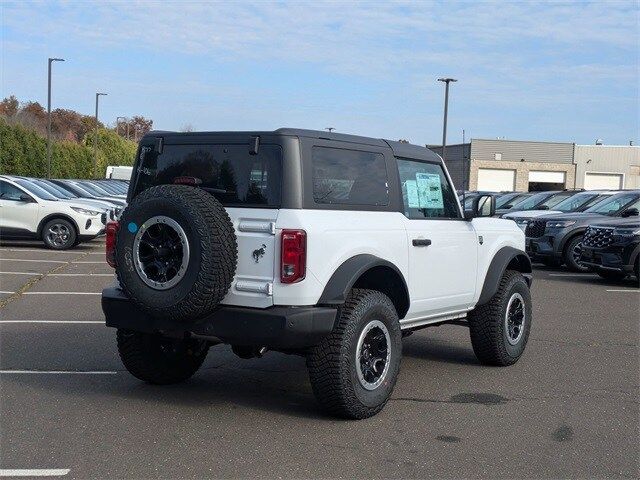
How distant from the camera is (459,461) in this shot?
539 cm

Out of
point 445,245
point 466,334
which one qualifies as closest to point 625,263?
point 466,334

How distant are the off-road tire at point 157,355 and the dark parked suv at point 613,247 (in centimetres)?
987

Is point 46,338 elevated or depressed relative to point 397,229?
depressed

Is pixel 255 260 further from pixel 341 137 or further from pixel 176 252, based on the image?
pixel 341 137

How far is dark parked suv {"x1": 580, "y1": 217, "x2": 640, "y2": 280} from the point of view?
14977 millimetres

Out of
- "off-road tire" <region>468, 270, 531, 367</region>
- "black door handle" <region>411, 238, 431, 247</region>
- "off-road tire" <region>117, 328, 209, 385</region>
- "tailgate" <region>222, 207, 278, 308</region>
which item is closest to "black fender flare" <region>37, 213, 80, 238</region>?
"off-road tire" <region>117, 328, 209, 385</region>

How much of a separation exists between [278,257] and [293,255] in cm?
11

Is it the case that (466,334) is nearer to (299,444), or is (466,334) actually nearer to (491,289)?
(491,289)

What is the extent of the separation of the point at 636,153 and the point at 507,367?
2429 inches

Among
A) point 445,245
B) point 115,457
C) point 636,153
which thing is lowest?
point 115,457

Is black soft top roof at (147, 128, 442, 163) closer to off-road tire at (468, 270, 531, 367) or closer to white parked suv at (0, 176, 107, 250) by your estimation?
off-road tire at (468, 270, 531, 367)

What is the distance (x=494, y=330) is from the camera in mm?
8039

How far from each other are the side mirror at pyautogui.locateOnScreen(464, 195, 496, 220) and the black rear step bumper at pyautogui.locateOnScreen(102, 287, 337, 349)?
8.02ft

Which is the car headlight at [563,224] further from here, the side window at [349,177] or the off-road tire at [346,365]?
the off-road tire at [346,365]
